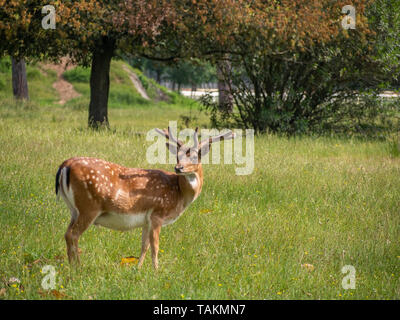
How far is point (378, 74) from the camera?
50.1ft

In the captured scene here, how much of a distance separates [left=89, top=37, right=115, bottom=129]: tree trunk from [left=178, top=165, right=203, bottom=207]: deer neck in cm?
1088

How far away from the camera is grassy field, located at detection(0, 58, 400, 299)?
16.4ft

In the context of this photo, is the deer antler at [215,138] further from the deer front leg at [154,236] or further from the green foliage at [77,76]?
the green foliage at [77,76]

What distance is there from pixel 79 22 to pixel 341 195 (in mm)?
7500

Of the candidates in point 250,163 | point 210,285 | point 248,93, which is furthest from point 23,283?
point 248,93

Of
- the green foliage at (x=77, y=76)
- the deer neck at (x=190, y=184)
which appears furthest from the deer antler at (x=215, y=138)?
the green foliage at (x=77, y=76)

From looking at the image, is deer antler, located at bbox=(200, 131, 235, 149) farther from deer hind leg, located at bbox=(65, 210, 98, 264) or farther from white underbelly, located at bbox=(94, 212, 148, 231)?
deer hind leg, located at bbox=(65, 210, 98, 264)

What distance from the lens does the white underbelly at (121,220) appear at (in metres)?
5.04

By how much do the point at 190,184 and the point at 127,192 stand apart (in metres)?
0.59

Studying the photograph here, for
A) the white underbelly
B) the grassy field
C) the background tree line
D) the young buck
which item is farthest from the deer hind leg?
the background tree line

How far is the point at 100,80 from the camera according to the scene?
53.4ft

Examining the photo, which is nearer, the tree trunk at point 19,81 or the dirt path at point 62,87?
the tree trunk at point 19,81
